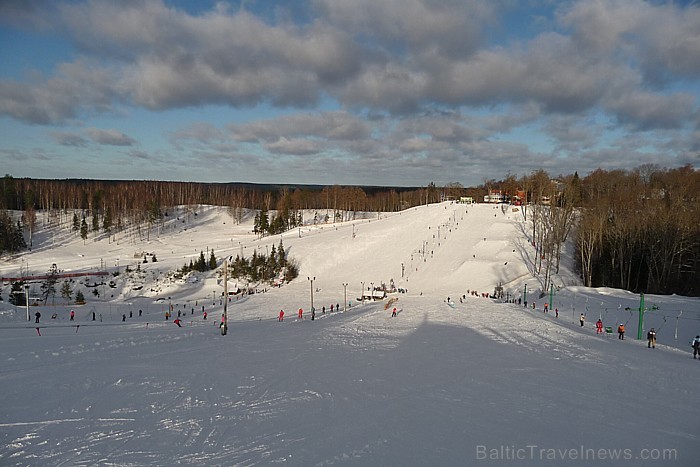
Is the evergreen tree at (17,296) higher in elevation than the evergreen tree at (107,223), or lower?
lower

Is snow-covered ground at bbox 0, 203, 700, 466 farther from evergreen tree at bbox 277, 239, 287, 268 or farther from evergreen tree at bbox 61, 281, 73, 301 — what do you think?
evergreen tree at bbox 277, 239, 287, 268

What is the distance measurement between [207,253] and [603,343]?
63.9m

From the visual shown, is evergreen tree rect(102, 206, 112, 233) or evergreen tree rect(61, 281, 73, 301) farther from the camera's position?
evergreen tree rect(102, 206, 112, 233)

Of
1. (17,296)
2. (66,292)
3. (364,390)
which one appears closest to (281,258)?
A: (66,292)

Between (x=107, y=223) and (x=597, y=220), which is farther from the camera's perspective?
(x=107, y=223)

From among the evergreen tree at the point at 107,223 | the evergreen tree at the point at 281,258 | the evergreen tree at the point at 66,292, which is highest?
the evergreen tree at the point at 107,223

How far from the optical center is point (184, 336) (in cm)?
2198

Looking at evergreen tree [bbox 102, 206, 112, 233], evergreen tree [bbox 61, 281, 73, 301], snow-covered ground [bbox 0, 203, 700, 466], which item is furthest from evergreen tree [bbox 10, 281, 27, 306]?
evergreen tree [bbox 102, 206, 112, 233]

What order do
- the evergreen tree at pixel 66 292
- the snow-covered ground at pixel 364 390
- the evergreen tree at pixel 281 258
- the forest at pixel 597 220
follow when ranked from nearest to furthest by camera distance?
the snow-covered ground at pixel 364 390 → the forest at pixel 597 220 → the evergreen tree at pixel 66 292 → the evergreen tree at pixel 281 258

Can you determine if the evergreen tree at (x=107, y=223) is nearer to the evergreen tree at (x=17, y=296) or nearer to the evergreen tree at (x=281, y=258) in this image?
the evergreen tree at (x=17, y=296)

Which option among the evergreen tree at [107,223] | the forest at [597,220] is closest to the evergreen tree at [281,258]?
the forest at [597,220]

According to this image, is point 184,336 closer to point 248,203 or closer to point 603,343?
point 603,343

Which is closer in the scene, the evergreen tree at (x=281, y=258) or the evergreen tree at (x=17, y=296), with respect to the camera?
the evergreen tree at (x=17, y=296)

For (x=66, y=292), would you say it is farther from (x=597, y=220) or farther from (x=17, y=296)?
(x=597, y=220)
